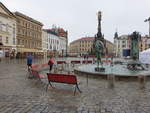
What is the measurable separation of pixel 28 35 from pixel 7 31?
39.6 feet

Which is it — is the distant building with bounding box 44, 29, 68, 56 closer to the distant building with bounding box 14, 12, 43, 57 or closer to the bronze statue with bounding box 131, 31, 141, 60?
the distant building with bounding box 14, 12, 43, 57

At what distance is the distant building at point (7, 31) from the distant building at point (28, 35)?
2.65m

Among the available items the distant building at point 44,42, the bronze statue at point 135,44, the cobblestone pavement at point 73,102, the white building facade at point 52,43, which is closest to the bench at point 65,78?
the cobblestone pavement at point 73,102

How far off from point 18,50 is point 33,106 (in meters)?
49.1

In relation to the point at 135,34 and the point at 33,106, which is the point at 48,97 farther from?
the point at 135,34

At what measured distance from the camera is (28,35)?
58031 mm

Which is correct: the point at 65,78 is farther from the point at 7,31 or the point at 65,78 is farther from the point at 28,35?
the point at 28,35

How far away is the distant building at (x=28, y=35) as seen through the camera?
172 ft

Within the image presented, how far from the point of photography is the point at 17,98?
6500 millimetres

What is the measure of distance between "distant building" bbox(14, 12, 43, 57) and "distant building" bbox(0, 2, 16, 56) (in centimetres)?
265

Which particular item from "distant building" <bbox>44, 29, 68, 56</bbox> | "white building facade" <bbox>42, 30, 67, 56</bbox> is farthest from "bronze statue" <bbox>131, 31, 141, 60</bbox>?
"white building facade" <bbox>42, 30, 67, 56</bbox>

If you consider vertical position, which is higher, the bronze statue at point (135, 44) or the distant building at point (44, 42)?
the distant building at point (44, 42)

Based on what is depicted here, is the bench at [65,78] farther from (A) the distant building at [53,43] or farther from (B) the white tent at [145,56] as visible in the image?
(A) the distant building at [53,43]

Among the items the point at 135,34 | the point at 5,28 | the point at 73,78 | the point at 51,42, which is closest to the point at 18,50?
the point at 5,28
